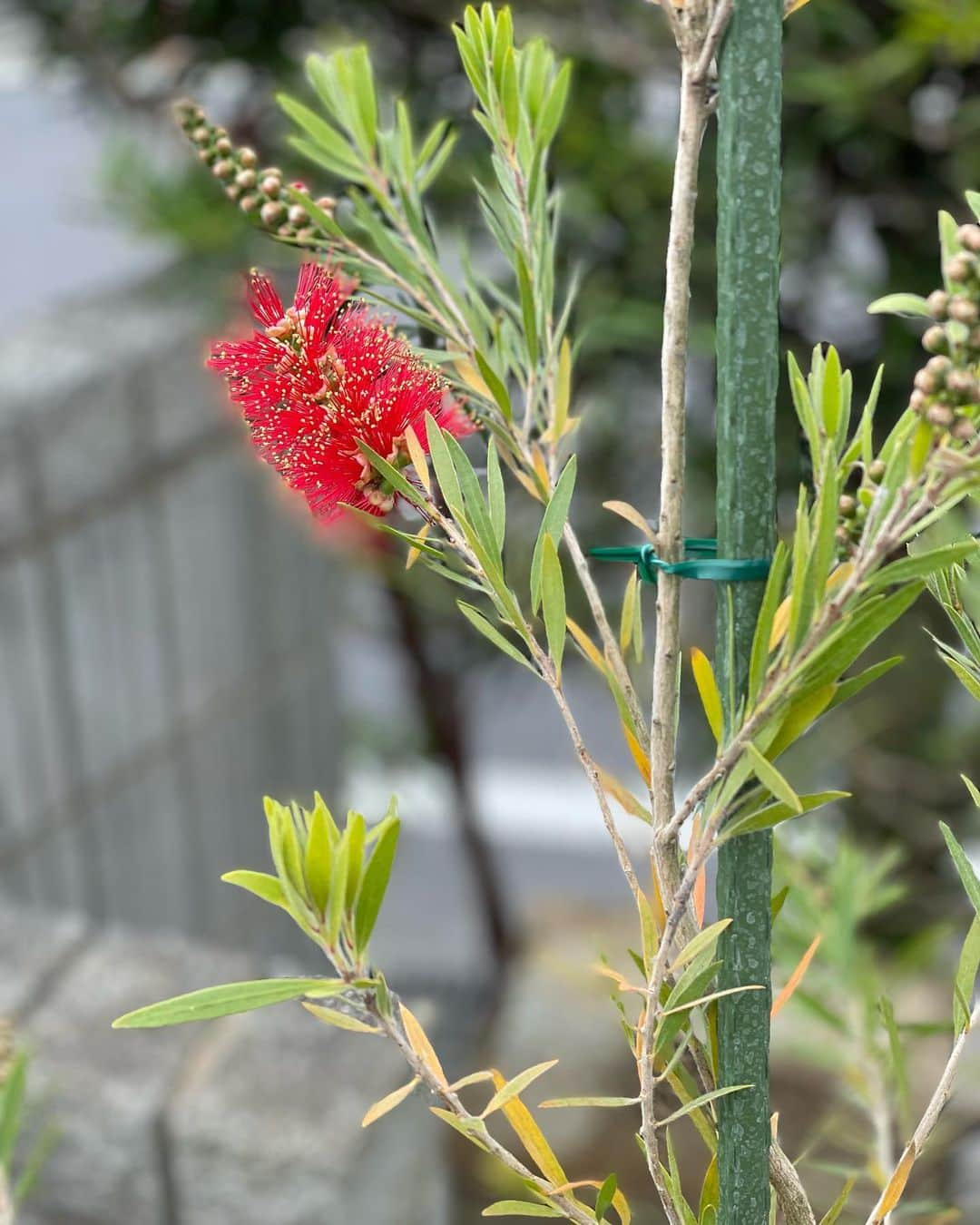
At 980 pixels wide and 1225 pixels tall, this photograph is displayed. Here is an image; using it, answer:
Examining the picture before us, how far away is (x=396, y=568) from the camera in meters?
1.61

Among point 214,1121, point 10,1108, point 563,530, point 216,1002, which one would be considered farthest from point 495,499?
point 214,1121

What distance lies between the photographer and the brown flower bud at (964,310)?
0.68ft

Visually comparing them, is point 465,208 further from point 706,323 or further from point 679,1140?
point 679,1140

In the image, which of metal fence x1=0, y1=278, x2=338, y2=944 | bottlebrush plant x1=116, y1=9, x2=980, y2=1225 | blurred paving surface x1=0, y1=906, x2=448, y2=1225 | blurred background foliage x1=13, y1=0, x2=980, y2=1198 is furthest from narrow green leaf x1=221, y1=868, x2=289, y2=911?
metal fence x1=0, y1=278, x2=338, y2=944

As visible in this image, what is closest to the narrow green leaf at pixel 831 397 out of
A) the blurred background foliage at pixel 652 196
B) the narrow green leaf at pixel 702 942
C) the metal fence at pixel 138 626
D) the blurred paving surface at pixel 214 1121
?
the narrow green leaf at pixel 702 942

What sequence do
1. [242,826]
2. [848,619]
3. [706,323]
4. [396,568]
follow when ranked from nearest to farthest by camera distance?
1. [848,619]
2. [706,323]
3. [396,568]
4. [242,826]

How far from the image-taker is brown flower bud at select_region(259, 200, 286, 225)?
32cm

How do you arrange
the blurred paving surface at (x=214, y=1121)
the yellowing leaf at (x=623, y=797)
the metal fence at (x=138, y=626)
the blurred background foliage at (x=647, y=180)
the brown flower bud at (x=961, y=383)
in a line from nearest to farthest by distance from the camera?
the brown flower bud at (x=961, y=383)
the yellowing leaf at (x=623, y=797)
the blurred paving surface at (x=214, y=1121)
the blurred background foliage at (x=647, y=180)
the metal fence at (x=138, y=626)

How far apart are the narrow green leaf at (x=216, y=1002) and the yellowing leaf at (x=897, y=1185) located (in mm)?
141

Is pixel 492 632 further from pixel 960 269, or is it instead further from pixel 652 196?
pixel 652 196

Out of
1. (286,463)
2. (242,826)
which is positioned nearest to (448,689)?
(242,826)

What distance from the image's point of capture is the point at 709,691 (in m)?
0.26

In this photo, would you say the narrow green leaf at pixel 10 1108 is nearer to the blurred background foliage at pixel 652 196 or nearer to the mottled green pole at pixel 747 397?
the mottled green pole at pixel 747 397

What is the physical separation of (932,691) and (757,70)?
1.36 m
